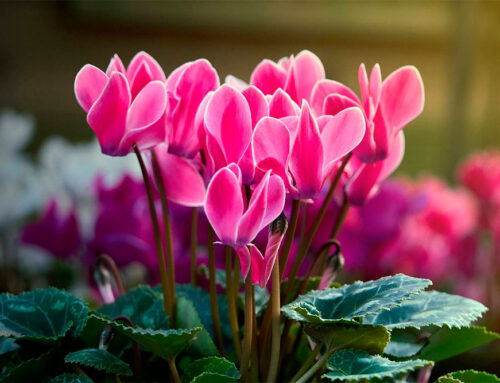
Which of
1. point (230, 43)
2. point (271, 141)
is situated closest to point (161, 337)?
point (271, 141)

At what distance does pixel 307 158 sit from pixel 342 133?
1.1 inches

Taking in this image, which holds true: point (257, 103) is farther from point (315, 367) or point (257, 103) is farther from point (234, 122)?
point (315, 367)

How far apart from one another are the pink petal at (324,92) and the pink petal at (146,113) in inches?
4.3

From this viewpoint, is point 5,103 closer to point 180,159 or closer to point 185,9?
point 185,9

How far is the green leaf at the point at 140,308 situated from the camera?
0.53 m

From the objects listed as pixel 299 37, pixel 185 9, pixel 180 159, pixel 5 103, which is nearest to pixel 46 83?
pixel 5 103

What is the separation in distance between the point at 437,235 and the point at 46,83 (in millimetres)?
4118

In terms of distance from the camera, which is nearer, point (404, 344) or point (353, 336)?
point (353, 336)

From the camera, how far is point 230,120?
16.8 inches

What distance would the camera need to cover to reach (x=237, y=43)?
5445 millimetres

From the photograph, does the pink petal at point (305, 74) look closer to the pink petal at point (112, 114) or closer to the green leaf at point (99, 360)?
the pink petal at point (112, 114)

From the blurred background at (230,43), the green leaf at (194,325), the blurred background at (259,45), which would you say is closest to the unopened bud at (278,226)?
the green leaf at (194,325)

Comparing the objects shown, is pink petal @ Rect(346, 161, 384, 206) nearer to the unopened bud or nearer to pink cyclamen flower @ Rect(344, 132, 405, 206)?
pink cyclamen flower @ Rect(344, 132, 405, 206)

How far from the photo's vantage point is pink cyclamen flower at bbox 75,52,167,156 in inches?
18.0
